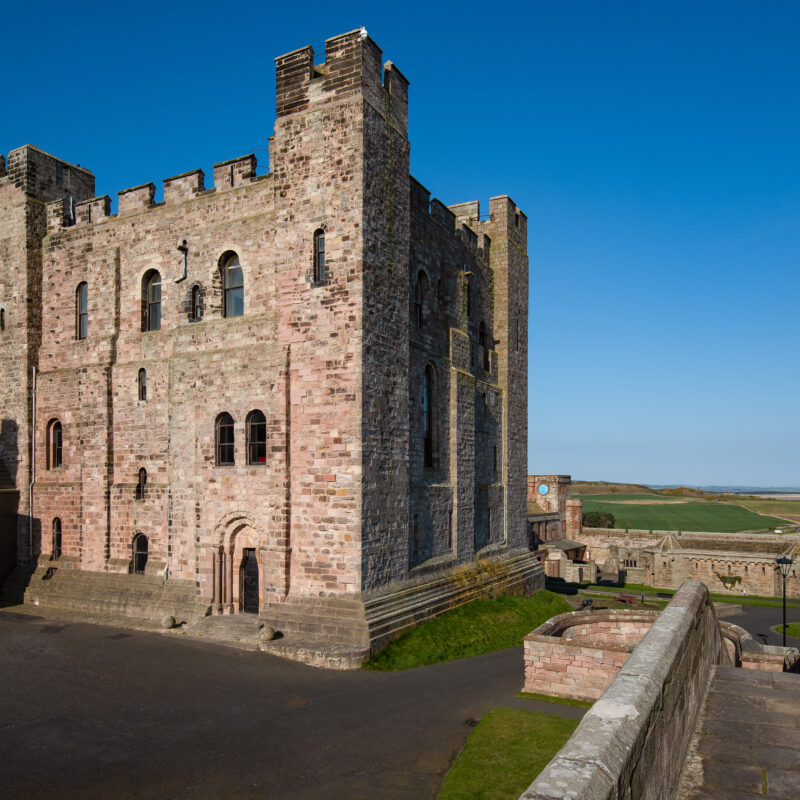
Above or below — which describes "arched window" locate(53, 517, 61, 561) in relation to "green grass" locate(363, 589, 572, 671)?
above

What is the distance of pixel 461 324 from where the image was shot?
23.4 m

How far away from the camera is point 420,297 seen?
20578mm

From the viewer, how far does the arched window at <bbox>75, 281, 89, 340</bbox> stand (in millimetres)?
22688

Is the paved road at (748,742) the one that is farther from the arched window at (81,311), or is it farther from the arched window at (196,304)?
the arched window at (81,311)

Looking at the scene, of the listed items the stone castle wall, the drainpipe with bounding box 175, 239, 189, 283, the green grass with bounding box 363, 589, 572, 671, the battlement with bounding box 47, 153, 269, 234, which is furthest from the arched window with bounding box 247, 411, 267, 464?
the stone castle wall

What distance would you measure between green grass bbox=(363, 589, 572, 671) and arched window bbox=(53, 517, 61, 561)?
13118 mm

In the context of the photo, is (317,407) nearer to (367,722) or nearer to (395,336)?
(395,336)

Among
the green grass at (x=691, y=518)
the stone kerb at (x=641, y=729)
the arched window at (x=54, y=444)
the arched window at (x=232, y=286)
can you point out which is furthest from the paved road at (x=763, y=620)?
the green grass at (x=691, y=518)

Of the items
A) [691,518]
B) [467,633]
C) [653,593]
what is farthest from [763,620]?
[691,518]

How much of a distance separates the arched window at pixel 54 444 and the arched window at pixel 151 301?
5.18m

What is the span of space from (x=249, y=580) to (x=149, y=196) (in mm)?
12517

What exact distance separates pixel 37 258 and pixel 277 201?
11.0 metres

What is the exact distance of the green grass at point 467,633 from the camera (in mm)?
15188

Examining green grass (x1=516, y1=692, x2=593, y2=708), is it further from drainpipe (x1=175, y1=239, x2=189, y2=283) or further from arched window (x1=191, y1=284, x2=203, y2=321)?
drainpipe (x1=175, y1=239, x2=189, y2=283)
